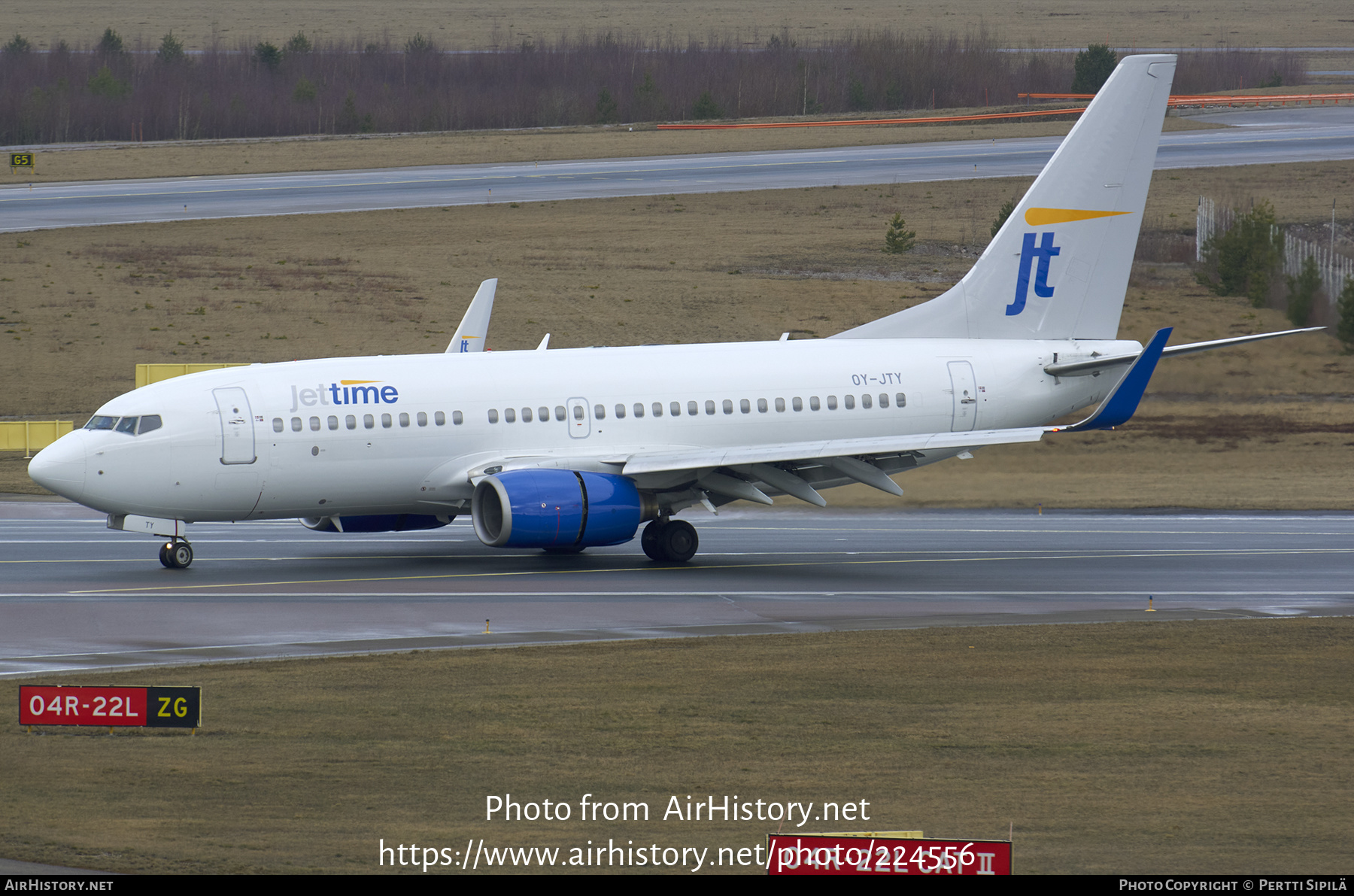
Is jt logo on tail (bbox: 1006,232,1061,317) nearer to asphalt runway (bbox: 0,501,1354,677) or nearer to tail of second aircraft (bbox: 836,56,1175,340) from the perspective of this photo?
tail of second aircraft (bbox: 836,56,1175,340)

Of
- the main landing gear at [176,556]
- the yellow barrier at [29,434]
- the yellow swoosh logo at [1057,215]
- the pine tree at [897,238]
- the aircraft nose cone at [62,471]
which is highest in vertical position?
the yellow swoosh logo at [1057,215]

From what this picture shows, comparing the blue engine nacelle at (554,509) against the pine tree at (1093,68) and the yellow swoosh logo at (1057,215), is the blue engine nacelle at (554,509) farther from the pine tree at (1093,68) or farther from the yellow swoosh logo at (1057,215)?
the pine tree at (1093,68)

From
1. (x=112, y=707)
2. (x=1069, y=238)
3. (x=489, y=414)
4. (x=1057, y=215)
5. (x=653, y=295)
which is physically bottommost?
(x=653, y=295)

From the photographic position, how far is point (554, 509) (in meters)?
33.5

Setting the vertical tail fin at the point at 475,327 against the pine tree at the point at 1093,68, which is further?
the pine tree at the point at 1093,68

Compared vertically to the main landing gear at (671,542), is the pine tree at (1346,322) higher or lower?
higher

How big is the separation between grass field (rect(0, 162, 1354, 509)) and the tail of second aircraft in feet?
22.3

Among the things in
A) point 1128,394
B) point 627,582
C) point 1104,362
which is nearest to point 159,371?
point 627,582

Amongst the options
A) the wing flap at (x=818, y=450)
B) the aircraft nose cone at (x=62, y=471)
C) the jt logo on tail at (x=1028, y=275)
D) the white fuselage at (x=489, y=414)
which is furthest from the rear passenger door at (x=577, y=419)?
the jt logo on tail at (x=1028, y=275)

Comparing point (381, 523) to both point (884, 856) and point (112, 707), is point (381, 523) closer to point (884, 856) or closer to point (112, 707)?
point (112, 707)

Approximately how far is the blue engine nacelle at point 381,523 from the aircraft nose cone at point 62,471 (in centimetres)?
494

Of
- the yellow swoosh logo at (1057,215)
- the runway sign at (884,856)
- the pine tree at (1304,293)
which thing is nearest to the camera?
the runway sign at (884,856)

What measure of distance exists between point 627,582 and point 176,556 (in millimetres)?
9064

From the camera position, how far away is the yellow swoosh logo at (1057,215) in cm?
3966
